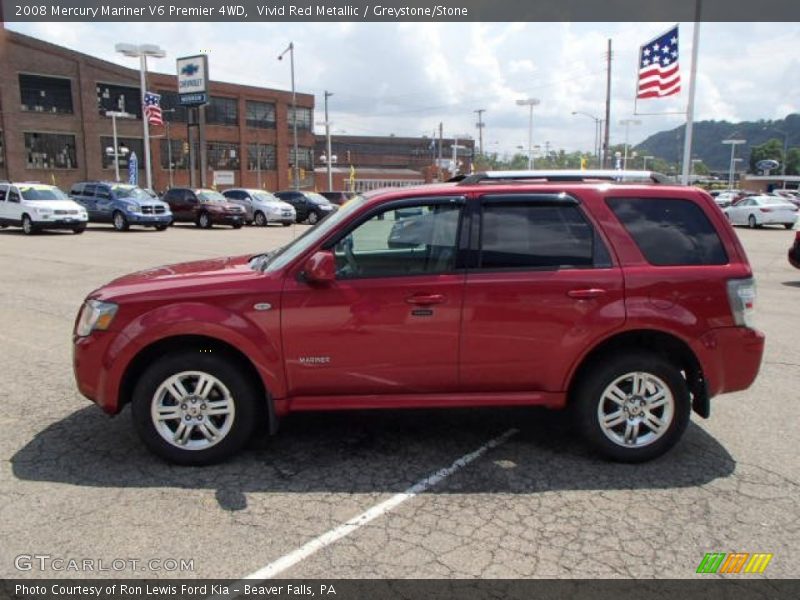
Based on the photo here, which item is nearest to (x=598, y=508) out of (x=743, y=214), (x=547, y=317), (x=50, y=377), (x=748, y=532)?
(x=748, y=532)

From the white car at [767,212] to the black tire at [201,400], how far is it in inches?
1153

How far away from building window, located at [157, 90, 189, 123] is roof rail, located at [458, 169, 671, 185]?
6366 centimetres

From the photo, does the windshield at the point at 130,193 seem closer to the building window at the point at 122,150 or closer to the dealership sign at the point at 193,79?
the dealership sign at the point at 193,79

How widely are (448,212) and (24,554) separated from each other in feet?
9.86

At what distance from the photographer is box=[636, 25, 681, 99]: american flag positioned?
23703 mm

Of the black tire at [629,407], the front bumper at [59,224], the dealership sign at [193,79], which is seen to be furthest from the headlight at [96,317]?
the dealership sign at [193,79]

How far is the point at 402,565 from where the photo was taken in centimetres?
299

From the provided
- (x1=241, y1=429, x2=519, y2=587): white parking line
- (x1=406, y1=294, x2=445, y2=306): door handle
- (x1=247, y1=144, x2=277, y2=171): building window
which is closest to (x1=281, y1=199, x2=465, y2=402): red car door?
(x1=406, y1=294, x2=445, y2=306): door handle

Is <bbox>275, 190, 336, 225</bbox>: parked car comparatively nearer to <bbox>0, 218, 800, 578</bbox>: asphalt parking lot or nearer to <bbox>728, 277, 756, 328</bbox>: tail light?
<bbox>0, 218, 800, 578</bbox>: asphalt parking lot

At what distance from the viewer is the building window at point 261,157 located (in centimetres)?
6738

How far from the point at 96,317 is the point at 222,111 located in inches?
2622

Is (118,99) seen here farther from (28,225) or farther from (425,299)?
(425,299)

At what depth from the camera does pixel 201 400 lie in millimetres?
3977

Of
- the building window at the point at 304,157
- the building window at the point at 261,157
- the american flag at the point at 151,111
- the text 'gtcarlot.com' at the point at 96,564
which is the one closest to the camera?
the text 'gtcarlot.com' at the point at 96,564
